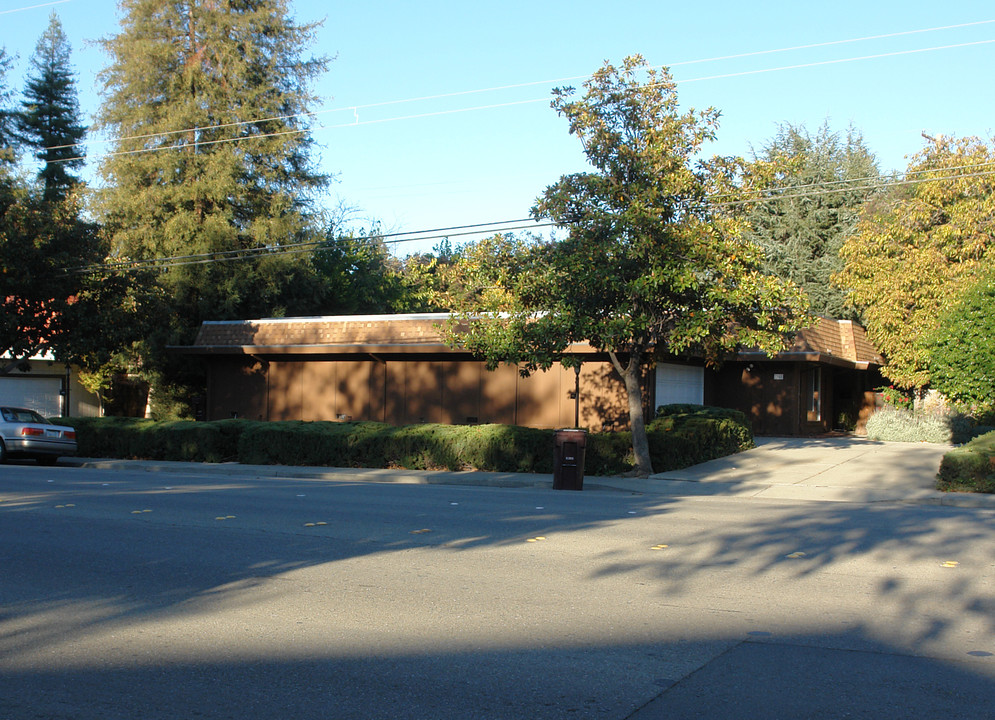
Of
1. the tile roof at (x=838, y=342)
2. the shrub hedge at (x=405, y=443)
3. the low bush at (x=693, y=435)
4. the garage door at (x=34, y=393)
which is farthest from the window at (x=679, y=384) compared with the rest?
the garage door at (x=34, y=393)

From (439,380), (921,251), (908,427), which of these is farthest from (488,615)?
(921,251)

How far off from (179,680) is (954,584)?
6.60 metres

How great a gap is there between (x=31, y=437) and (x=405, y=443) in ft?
30.8

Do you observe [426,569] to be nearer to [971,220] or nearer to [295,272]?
[971,220]

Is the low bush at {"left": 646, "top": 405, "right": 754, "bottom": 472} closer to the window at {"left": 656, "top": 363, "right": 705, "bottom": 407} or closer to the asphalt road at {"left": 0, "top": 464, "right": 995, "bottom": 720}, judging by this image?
the window at {"left": 656, "top": 363, "right": 705, "bottom": 407}

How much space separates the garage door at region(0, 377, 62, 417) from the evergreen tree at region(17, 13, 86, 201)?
2149 cm

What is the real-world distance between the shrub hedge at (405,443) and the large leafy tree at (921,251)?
28.3 ft

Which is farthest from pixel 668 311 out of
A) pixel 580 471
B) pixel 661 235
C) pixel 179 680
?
pixel 179 680

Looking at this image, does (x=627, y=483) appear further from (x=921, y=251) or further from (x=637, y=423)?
(x=921, y=251)

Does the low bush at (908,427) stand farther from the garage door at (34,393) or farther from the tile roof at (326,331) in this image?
the garage door at (34,393)

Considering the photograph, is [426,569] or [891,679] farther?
[426,569]

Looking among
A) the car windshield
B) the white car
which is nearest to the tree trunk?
the white car

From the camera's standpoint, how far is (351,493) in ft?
51.1

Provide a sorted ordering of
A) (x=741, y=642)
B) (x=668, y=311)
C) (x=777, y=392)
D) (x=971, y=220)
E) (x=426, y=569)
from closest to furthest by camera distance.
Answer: (x=741, y=642) < (x=426, y=569) < (x=668, y=311) < (x=971, y=220) < (x=777, y=392)
